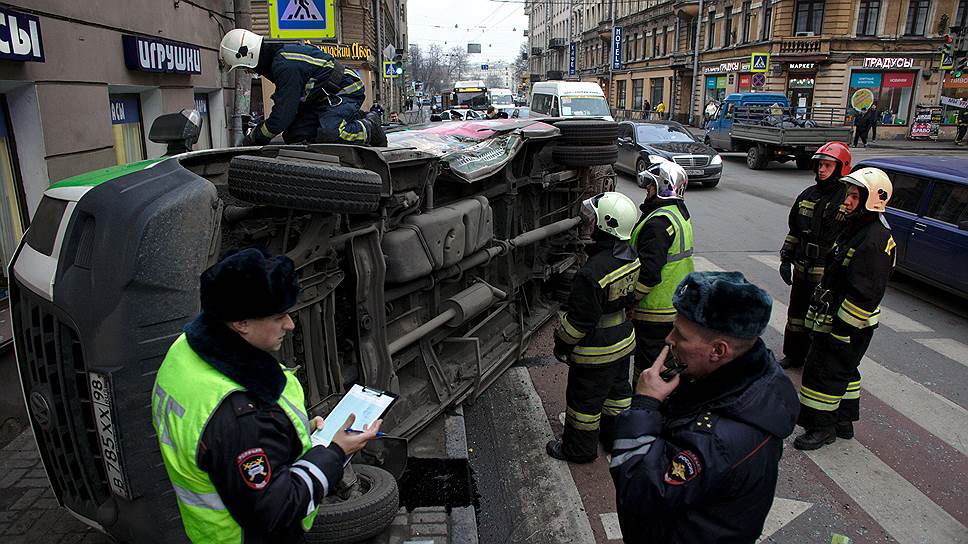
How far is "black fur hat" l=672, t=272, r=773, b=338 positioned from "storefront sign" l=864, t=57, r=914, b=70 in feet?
127

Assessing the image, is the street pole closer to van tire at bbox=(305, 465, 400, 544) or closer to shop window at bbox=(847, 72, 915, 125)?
shop window at bbox=(847, 72, 915, 125)

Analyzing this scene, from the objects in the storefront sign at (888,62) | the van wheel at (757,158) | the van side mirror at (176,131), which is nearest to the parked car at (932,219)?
the van side mirror at (176,131)

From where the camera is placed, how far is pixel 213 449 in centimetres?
180

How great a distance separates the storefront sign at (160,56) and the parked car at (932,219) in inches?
333

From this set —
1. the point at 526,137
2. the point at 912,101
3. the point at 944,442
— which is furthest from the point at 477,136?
the point at 912,101

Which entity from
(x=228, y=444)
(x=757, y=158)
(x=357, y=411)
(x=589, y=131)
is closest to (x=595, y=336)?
(x=357, y=411)

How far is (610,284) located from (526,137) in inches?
96.6

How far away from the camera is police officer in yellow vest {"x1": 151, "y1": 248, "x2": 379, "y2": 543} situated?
5.98 ft

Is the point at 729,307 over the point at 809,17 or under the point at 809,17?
under

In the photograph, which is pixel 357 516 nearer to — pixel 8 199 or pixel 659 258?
pixel 659 258

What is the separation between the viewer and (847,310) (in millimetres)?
4543

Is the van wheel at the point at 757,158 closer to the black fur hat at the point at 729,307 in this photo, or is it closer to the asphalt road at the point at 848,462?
the asphalt road at the point at 848,462

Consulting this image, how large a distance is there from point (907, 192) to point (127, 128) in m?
10.0

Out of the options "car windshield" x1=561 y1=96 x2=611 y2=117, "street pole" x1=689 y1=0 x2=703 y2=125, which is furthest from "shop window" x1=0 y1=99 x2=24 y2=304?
"street pole" x1=689 y1=0 x2=703 y2=125
